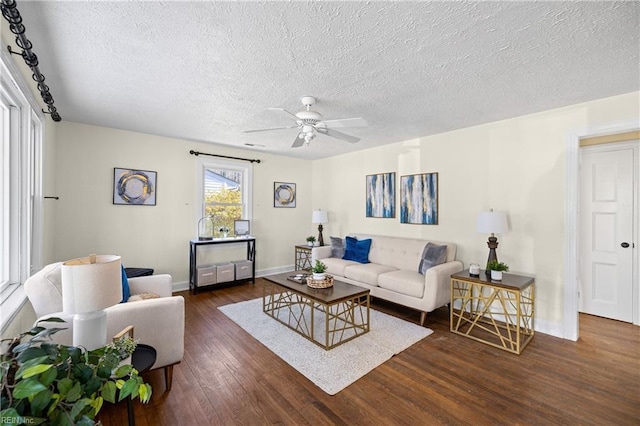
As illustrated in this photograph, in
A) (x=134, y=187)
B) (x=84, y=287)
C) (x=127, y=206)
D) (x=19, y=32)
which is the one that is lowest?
(x=84, y=287)

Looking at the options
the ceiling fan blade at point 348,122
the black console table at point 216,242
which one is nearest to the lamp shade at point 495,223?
the ceiling fan blade at point 348,122

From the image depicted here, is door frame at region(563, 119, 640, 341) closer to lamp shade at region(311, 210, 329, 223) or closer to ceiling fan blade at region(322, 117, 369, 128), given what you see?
ceiling fan blade at region(322, 117, 369, 128)

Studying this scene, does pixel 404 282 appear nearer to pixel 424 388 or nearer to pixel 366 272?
pixel 366 272

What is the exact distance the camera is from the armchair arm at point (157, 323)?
6.39 feet

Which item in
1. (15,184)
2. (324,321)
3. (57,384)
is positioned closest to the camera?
(57,384)

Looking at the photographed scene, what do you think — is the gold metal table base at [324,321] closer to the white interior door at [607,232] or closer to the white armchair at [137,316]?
the white armchair at [137,316]

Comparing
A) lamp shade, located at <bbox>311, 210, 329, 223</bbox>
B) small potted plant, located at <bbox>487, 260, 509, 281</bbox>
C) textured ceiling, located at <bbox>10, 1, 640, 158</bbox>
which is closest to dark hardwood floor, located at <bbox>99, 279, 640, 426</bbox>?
small potted plant, located at <bbox>487, 260, 509, 281</bbox>

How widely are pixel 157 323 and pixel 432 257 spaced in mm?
3128

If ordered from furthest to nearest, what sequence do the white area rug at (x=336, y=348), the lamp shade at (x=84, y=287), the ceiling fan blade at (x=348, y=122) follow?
1. the ceiling fan blade at (x=348, y=122)
2. the white area rug at (x=336, y=348)
3. the lamp shade at (x=84, y=287)

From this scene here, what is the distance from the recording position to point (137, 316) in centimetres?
199

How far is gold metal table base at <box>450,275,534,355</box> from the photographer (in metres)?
2.79

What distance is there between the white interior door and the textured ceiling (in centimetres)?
134

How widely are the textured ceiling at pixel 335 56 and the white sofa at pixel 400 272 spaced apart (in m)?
1.85

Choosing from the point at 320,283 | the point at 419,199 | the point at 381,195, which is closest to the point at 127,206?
the point at 320,283
